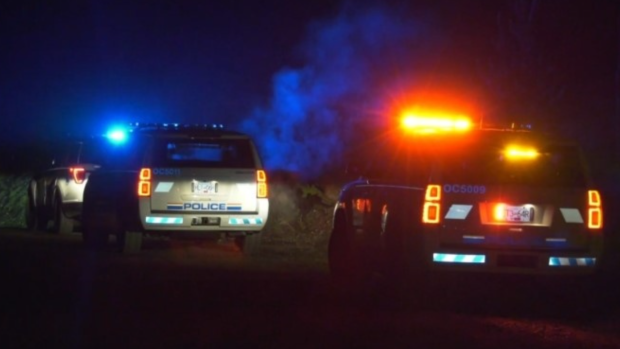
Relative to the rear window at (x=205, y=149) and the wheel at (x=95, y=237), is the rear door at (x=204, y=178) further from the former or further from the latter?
the wheel at (x=95, y=237)

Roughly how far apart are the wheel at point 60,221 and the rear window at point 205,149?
181 inches

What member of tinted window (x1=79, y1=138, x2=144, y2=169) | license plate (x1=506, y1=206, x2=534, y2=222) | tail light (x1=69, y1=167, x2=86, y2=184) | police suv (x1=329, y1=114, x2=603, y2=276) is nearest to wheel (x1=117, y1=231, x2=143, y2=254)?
tinted window (x1=79, y1=138, x2=144, y2=169)

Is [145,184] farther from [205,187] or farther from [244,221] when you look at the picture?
[244,221]

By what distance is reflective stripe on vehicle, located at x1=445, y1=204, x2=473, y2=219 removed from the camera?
11039 millimetres

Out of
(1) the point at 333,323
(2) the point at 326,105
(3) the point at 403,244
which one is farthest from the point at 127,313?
(2) the point at 326,105

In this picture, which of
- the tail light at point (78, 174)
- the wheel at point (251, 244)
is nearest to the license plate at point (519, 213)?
the wheel at point (251, 244)

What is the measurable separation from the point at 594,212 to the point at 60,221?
11472 mm

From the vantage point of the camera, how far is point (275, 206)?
791 inches

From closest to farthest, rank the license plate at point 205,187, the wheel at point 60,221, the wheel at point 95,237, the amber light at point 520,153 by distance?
1. the amber light at point 520,153
2. the license plate at point 205,187
3. the wheel at point 95,237
4. the wheel at point 60,221

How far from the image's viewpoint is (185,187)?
1545cm

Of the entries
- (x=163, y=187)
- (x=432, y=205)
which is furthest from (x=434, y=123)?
(x=163, y=187)

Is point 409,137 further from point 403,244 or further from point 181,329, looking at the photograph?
point 181,329

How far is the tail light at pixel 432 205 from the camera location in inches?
433

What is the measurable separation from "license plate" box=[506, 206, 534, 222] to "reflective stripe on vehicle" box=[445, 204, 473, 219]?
0.42 metres
